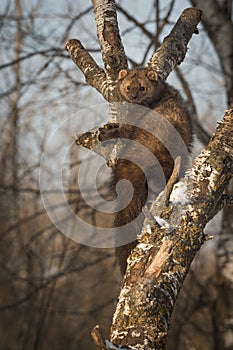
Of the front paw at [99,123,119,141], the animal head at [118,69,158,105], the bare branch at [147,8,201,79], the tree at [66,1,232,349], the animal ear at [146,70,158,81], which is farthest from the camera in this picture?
the animal head at [118,69,158,105]

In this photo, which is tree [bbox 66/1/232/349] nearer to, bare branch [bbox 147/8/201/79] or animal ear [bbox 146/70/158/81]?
bare branch [bbox 147/8/201/79]

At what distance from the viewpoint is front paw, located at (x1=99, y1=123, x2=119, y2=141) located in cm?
265

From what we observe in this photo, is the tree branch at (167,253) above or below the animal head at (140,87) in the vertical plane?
below

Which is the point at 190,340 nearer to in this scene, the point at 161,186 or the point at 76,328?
the point at 76,328

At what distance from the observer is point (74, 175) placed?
764 cm

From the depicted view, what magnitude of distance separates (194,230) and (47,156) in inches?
230

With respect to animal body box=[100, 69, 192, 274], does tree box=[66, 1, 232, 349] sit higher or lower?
lower

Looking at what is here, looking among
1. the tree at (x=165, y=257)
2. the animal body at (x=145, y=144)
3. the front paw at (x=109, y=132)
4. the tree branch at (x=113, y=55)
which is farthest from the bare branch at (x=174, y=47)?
the tree at (x=165, y=257)

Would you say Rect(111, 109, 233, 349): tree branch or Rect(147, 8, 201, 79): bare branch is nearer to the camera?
Rect(111, 109, 233, 349): tree branch

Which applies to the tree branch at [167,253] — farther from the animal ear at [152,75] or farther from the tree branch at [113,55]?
the animal ear at [152,75]

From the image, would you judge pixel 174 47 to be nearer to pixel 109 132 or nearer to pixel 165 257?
pixel 109 132

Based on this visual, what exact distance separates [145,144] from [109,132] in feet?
1.08

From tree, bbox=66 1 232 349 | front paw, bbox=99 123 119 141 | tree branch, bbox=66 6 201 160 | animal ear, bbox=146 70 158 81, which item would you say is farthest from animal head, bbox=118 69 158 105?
tree, bbox=66 1 232 349

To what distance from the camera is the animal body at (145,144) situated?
2.73 meters
